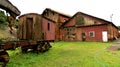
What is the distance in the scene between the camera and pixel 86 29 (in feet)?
103

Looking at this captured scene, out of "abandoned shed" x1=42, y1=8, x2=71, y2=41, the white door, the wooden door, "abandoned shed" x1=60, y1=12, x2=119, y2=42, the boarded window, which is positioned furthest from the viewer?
"abandoned shed" x1=42, y1=8, x2=71, y2=41

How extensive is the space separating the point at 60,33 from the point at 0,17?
41.2 ft

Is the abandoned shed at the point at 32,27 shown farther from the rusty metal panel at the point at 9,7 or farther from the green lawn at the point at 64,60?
the rusty metal panel at the point at 9,7

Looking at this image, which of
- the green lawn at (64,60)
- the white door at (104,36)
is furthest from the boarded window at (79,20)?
the green lawn at (64,60)

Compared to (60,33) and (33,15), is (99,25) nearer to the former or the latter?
(60,33)

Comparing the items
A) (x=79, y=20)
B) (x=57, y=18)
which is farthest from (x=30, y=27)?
(x=57, y=18)

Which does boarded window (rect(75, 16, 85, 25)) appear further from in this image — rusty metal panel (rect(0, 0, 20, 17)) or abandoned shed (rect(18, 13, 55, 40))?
rusty metal panel (rect(0, 0, 20, 17))

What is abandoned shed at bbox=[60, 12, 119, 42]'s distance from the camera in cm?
2916

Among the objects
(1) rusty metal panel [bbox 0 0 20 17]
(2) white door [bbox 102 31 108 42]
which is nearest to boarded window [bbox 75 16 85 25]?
(2) white door [bbox 102 31 108 42]

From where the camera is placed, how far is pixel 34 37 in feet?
52.0

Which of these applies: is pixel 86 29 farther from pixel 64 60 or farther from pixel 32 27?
pixel 64 60

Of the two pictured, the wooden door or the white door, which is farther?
the white door

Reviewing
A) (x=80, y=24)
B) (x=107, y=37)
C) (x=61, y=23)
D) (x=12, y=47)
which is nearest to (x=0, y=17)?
(x=61, y=23)

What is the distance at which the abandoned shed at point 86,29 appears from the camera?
29156 millimetres
